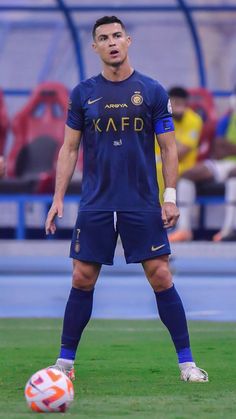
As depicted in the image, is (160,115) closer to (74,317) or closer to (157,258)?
(157,258)

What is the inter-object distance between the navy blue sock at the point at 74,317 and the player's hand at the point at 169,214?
0.59 m

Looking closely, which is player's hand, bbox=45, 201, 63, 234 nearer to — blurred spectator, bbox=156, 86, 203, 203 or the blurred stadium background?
the blurred stadium background

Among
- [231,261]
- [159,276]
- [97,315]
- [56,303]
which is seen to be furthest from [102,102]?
[231,261]

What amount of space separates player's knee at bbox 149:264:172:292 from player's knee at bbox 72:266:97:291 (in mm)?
341

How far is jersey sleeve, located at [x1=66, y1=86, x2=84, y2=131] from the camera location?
24.9 ft

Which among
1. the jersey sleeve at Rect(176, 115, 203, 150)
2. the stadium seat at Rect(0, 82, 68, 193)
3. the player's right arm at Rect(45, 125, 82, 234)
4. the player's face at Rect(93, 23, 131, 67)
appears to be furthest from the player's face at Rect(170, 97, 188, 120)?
the player's face at Rect(93, 23, 131, 67)

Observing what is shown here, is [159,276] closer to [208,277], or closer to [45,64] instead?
[208,277]

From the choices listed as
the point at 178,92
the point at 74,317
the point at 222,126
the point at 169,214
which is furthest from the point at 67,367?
the point at 222,126

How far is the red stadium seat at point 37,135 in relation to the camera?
18.0 meters

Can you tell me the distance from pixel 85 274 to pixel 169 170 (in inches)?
29.9

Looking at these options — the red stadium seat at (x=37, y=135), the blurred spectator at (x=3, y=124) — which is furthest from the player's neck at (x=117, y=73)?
the red stadium seat at (x=37, y=135)

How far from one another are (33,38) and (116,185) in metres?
11.2

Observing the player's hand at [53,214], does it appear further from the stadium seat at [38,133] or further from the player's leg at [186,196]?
the stadium seat at [38,133]

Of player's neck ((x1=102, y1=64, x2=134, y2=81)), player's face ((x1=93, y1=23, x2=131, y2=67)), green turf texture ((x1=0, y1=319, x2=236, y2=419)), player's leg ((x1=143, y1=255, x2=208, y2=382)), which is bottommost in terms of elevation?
green turf texture ((x1=0, y1=319, x2=236, y2=419))
